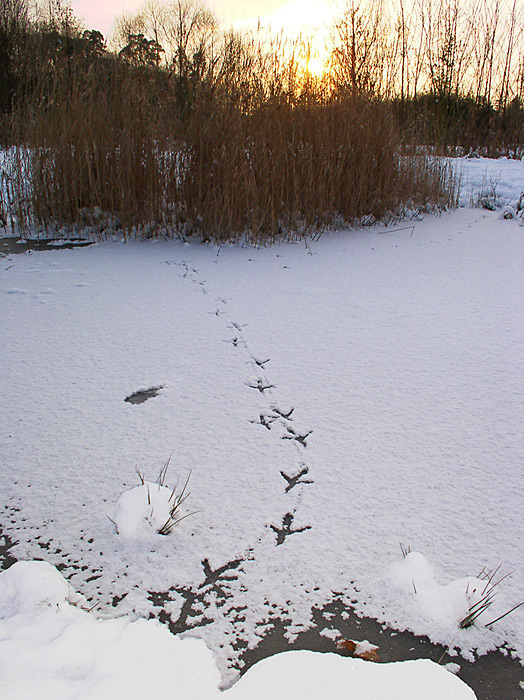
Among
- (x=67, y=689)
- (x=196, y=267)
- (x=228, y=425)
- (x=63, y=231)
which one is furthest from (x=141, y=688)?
(x=63, y=231)

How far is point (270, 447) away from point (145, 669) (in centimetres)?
76

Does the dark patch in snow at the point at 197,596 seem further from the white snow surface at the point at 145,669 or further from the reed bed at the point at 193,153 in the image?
the reed bed at the point at 193,153

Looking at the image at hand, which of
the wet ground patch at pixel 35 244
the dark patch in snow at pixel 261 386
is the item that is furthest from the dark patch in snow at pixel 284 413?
the wet ground patch at pixel 35 244

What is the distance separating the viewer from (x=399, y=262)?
3615mm

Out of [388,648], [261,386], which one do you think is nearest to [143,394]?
[261,386]

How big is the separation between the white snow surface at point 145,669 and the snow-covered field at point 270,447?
3cm

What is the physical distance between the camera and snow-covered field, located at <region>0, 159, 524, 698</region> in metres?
1.02

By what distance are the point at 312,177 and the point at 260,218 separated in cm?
54

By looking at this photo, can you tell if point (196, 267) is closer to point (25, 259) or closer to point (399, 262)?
point (25, 259)

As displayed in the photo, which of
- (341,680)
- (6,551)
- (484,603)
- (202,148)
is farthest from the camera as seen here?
(202,148)

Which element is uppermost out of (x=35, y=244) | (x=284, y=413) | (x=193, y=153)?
(x=193, y=153)

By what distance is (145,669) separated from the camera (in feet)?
2.70

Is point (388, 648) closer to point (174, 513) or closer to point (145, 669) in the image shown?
point (145, 669)

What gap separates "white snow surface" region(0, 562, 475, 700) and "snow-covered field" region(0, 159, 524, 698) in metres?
0.03
